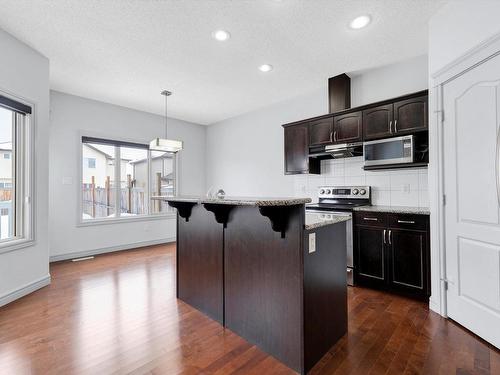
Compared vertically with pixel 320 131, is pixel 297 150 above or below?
below

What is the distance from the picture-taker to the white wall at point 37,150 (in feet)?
9.26

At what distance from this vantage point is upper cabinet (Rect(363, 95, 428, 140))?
2.94 metres

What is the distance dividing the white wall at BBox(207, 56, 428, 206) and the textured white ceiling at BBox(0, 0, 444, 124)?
0.92ft

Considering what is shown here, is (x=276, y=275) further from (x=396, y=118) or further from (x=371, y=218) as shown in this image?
(x=396, y=118)

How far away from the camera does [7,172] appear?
3162mm

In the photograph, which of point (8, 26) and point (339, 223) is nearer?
point (339, 223)

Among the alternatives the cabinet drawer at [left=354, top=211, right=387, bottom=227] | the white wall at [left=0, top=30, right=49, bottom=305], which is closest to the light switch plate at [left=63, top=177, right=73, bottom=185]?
the white wall at [left=0, top=30, right=49, bottom=305]

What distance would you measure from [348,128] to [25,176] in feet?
13.6

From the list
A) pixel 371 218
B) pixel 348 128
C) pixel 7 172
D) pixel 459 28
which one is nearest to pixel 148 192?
pixel 7 172

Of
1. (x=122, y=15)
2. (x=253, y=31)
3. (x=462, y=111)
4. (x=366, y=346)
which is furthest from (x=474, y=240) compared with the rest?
(x=122, y=15)

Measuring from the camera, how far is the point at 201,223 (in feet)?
8.55

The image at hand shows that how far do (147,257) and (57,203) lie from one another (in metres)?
1.72

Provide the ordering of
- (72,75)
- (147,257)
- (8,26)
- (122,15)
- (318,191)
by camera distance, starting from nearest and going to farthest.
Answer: (122,15) < (8,26) < (72,75) < (318,191) < (147,257)

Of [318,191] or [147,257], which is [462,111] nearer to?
[318,191]
